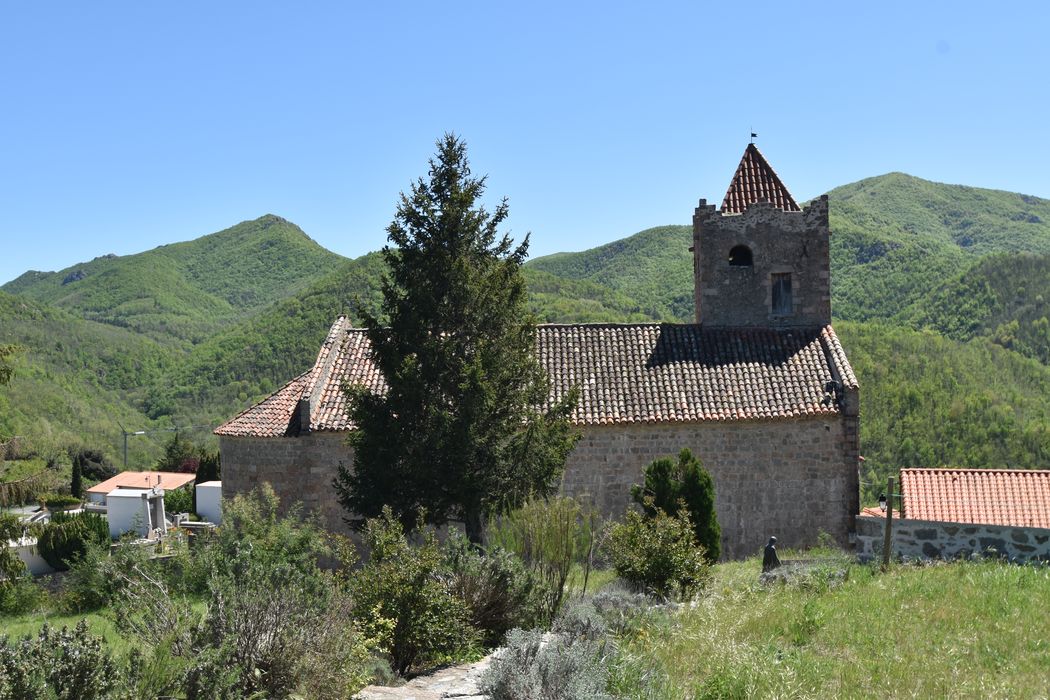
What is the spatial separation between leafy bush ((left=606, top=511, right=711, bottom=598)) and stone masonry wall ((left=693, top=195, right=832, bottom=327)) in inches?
401

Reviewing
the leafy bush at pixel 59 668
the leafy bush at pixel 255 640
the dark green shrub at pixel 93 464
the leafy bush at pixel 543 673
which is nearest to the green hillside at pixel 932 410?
the leafy bush at pixel 543 673

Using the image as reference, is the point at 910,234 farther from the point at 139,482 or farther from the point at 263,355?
the point at 139,482

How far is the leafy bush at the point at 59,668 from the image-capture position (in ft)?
18.4

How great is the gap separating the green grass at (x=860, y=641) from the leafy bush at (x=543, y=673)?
352 millimetres

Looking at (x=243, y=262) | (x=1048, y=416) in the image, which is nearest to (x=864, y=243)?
(x=1048, y=416)

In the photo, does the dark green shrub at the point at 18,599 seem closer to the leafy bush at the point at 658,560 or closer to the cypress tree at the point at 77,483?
the leafy bush at the point at 658,560

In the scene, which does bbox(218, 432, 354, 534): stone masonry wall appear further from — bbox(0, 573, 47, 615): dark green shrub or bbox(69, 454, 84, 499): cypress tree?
bbox(69, 454, 84, 499): cypress tree

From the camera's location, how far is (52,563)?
26.8m

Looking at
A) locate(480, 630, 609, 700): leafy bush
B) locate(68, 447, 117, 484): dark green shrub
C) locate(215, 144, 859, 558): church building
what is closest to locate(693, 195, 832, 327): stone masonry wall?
locate(215, 144, 859, 558): church building

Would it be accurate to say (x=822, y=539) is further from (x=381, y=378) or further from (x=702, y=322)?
(x=381, y=378)

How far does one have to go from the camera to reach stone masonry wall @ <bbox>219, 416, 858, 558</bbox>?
1894 cm

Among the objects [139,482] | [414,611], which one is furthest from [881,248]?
[414,611]

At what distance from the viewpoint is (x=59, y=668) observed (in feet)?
19.1

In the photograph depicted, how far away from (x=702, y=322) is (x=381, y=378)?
7.73 metres
